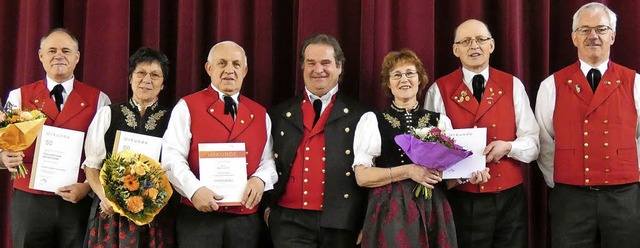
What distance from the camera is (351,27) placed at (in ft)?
12.3

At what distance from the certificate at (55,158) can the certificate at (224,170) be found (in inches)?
25.5

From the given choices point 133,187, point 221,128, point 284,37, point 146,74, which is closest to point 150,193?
point 133,187

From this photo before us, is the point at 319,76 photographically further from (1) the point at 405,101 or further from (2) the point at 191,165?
(2) the point at 191,165

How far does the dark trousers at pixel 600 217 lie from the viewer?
2955 millimetres

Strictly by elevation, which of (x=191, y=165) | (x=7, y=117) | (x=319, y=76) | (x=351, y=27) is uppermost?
(x=351, y=27)

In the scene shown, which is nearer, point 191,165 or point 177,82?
point 191,165

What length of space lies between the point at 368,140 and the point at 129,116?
1134 mm

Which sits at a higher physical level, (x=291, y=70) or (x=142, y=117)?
(x=291, y=70)

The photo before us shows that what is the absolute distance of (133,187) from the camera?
8.95 feet

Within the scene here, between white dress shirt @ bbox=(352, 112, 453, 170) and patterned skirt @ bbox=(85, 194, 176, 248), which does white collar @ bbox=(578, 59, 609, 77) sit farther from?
patterned skirt @ bbox=(85, 194, 176, 248)

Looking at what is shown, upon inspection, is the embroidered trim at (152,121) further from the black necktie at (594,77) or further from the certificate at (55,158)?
the black necktie at (594,77)

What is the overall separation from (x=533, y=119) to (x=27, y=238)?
8.08 feet

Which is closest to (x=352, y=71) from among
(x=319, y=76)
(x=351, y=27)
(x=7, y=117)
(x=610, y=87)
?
(x=351, y=27)

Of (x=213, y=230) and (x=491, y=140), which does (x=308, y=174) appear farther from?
(x=491, y=140)
